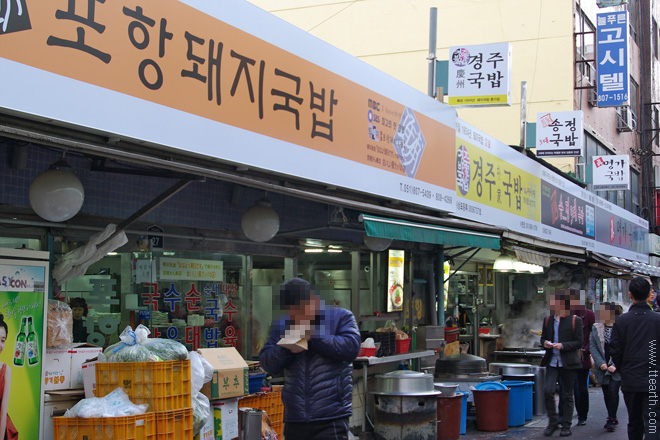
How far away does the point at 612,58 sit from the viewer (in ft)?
72.6

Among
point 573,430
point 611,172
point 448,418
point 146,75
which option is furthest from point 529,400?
point 611,172

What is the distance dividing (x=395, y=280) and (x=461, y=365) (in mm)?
1880

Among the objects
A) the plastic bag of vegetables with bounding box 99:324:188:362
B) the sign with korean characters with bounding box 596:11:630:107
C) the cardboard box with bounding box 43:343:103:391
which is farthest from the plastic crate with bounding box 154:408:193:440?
the sign with korean characters with bounding box 596:11:630:107

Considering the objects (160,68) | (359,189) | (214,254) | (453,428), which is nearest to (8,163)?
(160,68)

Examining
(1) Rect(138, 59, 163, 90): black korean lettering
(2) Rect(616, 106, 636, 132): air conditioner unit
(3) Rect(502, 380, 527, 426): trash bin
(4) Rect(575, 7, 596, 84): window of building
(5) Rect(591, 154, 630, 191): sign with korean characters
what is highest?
(4) Rect(575, 7, 596, 84): window of building

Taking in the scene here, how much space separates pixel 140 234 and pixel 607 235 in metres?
19.2

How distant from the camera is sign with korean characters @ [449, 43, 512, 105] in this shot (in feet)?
41.3

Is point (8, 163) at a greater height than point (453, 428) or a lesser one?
greater

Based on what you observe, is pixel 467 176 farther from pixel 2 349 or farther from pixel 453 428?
pixel 2 349

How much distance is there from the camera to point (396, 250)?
12.9 metres

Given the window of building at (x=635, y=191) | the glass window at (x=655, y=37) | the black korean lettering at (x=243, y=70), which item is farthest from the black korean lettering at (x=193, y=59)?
the glass window at (x=655, y=37)

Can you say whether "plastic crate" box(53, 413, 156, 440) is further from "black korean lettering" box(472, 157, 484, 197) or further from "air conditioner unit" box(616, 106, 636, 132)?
"air conditioner unit" box(616, 106, 636, 132)

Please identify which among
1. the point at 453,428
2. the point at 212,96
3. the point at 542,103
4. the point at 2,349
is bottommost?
the point at 453,428

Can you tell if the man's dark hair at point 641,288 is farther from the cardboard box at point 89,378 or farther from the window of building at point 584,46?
the window of building at point 584,46
